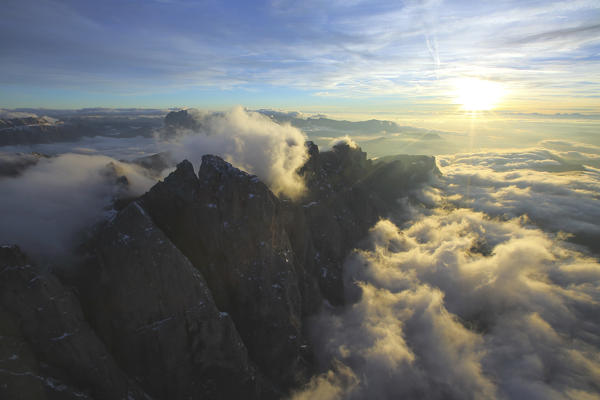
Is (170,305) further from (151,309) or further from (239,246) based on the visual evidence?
(239,246)

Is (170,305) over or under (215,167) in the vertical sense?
under

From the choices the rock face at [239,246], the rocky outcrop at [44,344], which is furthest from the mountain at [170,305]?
the rock face at [239,246]

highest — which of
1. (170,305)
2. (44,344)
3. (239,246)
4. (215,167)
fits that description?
(215,167)

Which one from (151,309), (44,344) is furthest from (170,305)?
(44,344)

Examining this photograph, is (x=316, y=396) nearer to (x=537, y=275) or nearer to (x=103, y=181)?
(x=103, y=181)

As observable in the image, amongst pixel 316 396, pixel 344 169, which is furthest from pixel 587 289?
pixel 316 396

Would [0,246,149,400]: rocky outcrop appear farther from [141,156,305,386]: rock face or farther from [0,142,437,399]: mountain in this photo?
[141,156,305,386]: rock face
